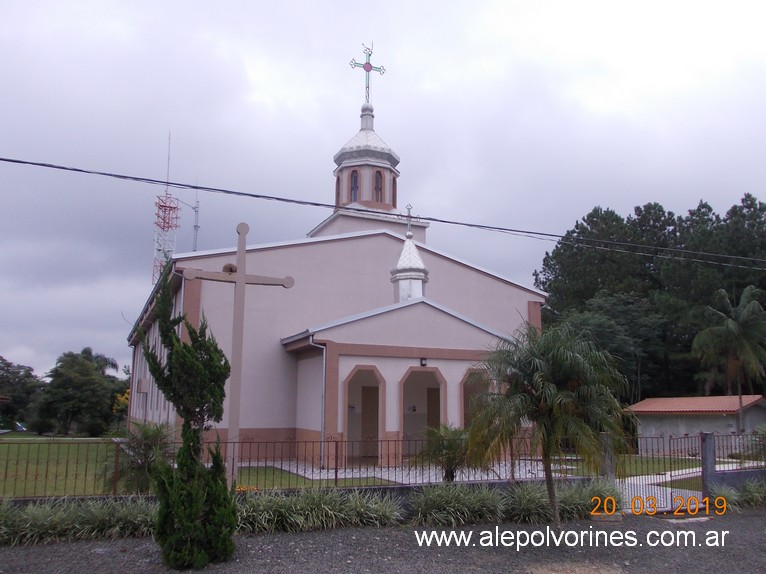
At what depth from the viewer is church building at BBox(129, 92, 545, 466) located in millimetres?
19578

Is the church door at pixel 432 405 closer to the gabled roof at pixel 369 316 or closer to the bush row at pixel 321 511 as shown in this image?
the gabled roof at pixel 369 316

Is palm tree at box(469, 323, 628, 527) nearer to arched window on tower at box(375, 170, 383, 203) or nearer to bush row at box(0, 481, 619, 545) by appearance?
bush row at box(0, 481, 619, 545)

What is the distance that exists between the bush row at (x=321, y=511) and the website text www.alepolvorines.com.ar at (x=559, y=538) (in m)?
0.52

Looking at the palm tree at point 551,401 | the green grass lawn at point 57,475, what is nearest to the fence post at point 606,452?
the palm tree at point 551,401

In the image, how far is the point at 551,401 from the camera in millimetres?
9750

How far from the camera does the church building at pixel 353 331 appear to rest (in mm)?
19578

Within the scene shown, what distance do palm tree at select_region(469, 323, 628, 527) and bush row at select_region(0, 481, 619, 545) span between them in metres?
1.15

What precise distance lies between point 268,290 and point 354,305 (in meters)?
3.27

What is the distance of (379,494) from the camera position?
11.2 metres

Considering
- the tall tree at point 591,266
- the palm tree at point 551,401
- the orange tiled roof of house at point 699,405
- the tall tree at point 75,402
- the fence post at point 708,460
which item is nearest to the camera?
the palm tree at point 551,401

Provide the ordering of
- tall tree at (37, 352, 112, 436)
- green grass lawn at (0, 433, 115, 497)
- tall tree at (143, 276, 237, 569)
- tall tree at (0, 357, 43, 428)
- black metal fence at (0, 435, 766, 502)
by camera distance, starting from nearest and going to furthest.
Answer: tall tree at (143, 276, 237, 569) → green grass lawn at (0, 433, 115, 497) → black metal fence at (0, 435, 766, 502) → tall tree at (37, 352, 112, 436) → tall tree at (0, 357, 43, 428)

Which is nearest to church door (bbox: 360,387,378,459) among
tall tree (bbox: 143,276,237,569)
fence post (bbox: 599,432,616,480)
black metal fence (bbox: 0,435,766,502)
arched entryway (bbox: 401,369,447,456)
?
arched entryway (bbox: 401,369,447,456)

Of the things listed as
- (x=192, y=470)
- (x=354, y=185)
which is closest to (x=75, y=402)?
(x=354, y=185)

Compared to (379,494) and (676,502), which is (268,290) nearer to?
(379,494)
